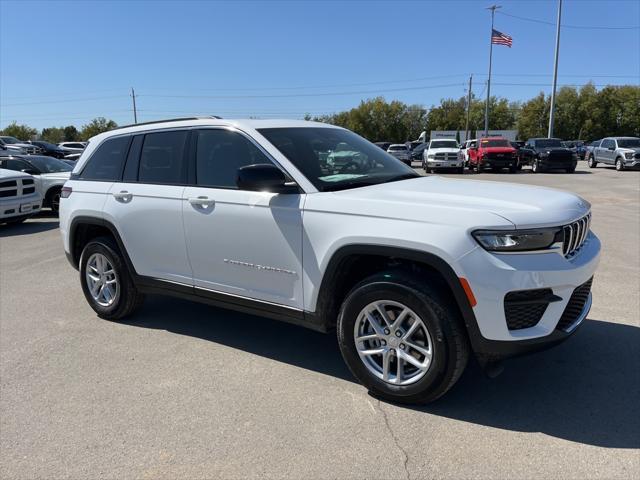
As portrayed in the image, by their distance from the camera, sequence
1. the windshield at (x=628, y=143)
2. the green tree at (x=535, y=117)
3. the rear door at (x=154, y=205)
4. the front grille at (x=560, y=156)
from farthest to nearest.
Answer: the green tree at (x=535, y=117) → the windshield at (x=628, y=143) → the front grille at (x=560, y=156) → the rear door at (x=154, y=205)


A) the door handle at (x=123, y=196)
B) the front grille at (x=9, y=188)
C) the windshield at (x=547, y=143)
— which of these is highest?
the door handle at (x=123, y=196)

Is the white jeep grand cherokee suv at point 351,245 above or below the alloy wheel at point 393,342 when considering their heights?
above

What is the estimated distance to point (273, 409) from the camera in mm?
3420

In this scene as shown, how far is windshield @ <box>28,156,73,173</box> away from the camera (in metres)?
14.1

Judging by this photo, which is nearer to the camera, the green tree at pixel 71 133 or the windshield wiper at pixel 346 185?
the windshield wiper at pixel 346 185

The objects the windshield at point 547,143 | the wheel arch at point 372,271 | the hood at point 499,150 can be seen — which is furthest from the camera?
the windshield at point 547,143

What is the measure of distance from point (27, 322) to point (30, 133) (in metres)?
104

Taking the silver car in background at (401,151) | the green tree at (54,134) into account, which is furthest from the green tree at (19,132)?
the silver car in background at (401,151)

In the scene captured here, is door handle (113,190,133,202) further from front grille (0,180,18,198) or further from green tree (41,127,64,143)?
green tree (41,127,64,143)

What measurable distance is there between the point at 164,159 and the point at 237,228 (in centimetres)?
121

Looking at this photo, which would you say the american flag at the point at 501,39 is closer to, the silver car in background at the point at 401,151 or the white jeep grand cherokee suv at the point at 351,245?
the silver car in background at the point at 401,151

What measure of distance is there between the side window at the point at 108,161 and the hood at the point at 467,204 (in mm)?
2515

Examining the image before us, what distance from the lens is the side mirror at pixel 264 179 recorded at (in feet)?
11.7

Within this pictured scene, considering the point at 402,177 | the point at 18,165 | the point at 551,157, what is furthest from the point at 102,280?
the point at 551,157
